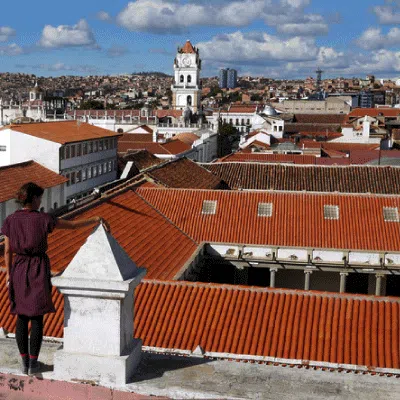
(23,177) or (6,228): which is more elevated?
(6,228)

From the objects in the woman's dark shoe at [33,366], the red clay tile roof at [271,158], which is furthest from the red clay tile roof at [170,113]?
the woman's dark shoe at [33,366]

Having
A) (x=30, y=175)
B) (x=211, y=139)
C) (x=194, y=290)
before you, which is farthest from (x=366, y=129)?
(x=194, y=290)

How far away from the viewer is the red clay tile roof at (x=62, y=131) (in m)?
40.2

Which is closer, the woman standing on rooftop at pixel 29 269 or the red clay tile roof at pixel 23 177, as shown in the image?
the woman standing on rooftop at pixel 29 269

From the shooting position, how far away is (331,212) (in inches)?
1049

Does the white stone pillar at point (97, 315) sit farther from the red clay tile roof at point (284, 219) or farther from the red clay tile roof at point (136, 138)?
the red clay tile roof at point (136, 138)

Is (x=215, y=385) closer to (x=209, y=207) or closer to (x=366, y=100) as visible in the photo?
(x=209, y=207)

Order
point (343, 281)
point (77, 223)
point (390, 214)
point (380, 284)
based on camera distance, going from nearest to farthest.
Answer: point (77, 223)
point (343, 281)
point (380, 284)
point (390, 214)

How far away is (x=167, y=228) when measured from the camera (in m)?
25.3

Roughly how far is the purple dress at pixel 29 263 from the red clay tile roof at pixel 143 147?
54.8 meters

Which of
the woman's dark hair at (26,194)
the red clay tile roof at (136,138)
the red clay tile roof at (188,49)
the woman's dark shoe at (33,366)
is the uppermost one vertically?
the red clay tile roof at (188,49)

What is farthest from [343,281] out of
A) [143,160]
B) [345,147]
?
[345,147]

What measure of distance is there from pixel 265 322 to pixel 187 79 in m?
111

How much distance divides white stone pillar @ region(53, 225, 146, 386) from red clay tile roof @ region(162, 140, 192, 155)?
5557 centimetres
